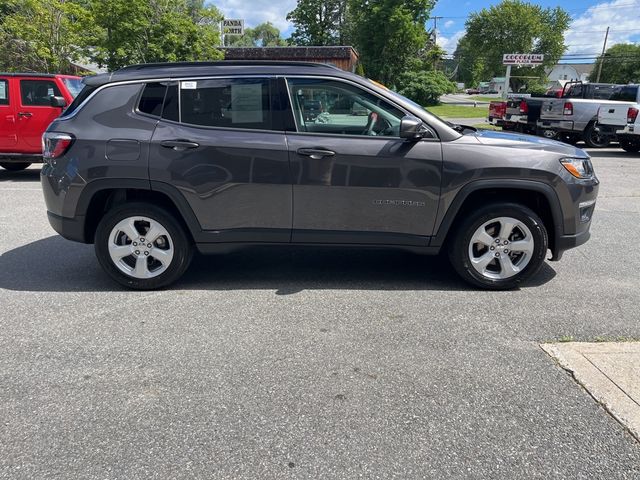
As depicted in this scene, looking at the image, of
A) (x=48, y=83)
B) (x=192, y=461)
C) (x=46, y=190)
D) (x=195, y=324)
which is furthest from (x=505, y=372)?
(x=48, y=83)

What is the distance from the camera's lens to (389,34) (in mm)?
39375

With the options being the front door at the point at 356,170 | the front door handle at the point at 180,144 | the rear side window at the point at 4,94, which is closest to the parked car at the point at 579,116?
the front door at the point at 356,170

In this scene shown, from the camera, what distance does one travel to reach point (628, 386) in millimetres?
2865

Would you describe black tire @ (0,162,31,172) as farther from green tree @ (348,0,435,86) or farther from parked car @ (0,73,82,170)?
green tree @ (348,0,435,86)

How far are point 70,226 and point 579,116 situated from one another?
14.4 metres

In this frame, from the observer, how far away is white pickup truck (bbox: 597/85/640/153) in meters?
13.4

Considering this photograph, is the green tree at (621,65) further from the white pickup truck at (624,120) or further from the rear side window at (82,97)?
the rear side window at (82,97)

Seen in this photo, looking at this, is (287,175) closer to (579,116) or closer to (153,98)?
(153,98)

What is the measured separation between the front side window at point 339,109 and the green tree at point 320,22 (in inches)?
2202

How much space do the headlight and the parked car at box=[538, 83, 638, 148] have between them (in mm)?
11724

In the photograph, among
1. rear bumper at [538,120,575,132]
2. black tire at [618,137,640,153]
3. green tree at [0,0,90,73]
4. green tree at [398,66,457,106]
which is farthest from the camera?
green tree at [398,66,457,106]

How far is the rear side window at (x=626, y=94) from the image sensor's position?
1418cm

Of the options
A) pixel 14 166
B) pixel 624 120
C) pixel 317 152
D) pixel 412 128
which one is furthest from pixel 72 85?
pixel 624 120

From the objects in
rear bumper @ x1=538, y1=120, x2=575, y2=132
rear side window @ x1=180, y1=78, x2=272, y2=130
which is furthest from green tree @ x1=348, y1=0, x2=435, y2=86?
rear side window @ x1=180, y1=78, x2=272, y2=130
